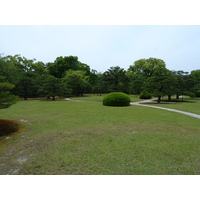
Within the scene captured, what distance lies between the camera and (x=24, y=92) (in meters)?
21.0

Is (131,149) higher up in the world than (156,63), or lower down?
lower down

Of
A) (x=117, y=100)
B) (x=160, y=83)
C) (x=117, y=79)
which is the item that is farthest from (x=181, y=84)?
(x=117, y=100)

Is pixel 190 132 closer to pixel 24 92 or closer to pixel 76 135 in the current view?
pixel 76 135

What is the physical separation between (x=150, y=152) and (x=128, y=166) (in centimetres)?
91

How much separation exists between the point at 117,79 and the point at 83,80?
26.8 feet

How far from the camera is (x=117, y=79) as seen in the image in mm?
26047

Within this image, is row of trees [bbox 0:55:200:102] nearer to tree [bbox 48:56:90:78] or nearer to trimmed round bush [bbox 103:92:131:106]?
tree [bbox 48:56:90:78]

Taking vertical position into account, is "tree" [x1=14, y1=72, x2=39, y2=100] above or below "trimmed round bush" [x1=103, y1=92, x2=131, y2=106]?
above

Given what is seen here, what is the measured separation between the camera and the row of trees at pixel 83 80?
1639 cm

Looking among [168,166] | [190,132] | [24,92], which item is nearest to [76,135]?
[168,166]

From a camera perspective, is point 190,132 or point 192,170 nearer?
point 192,170

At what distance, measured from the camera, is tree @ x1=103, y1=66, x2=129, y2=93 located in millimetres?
25141

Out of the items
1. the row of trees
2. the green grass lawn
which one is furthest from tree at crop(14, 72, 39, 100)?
the green grass lawn

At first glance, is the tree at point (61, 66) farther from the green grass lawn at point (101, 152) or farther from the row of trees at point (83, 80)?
the green grass lawn at point (101, 152)
